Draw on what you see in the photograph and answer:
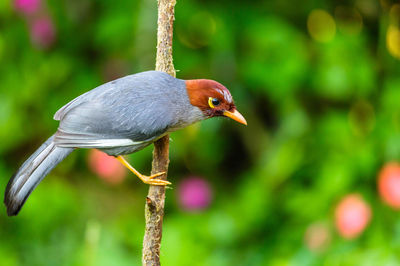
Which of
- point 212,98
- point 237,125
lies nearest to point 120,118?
point 212,98

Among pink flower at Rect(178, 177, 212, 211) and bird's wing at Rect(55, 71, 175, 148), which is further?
pink flower at Rect(178, 177, 212, 211)

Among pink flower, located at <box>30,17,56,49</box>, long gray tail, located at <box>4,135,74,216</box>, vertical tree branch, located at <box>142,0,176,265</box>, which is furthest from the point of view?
pink flower, located at <box>30,17,56,49</box>

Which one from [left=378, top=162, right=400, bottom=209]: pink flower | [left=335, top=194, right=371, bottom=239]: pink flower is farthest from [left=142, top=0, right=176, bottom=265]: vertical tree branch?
[left=378, top=162, right=400, bottom=209]: pink flower

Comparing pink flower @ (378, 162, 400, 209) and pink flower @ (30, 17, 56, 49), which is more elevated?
pink flower @ (30, 17, 56, 49)

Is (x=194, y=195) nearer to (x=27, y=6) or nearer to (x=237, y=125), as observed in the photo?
(x=237, y=125)

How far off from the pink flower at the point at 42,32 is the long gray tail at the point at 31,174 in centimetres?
194

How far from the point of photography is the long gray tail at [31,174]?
1991 mm

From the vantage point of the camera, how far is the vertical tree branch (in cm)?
184

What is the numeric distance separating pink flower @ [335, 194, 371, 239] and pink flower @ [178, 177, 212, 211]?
2.89ft

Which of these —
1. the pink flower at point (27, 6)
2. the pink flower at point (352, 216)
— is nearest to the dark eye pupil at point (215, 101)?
the pink flower at point (352, 216)

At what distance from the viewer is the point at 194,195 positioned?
3.78 m

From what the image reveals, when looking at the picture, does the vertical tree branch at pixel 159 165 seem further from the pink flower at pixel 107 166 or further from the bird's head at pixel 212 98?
the pink flower at pixel 107 166

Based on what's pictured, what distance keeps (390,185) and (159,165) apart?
168 cm

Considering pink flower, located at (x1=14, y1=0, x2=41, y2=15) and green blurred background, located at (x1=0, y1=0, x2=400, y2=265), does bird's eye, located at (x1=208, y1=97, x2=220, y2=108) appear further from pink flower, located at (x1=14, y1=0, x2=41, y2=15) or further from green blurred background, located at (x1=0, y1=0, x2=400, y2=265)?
pink flower, located at (x1=14, y1=0, x2=41, y2=15)
